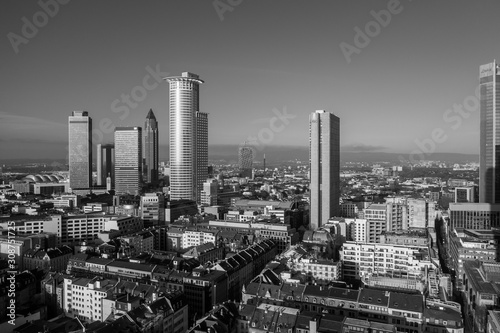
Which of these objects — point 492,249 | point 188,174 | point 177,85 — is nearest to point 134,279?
point 492,249

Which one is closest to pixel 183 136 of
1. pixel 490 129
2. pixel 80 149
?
pixel 80 149

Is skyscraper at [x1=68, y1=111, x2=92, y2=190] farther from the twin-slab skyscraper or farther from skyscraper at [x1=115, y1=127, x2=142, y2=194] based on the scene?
skyscraper at [x1=115, y1=127, x2=142, y2=194]

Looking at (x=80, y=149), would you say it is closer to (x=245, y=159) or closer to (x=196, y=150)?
(x=196, y=150)

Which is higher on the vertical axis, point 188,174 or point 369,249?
point 188,174

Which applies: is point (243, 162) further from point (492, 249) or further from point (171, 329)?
point (171, 329)

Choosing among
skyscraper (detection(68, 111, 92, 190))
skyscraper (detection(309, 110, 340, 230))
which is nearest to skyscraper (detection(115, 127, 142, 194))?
skyscraper (detection(68, 111, 92, 190))

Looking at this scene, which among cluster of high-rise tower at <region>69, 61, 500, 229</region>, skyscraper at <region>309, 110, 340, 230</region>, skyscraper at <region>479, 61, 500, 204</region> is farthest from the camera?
skyscraper at <region>479, 61, 500, 204</region>
